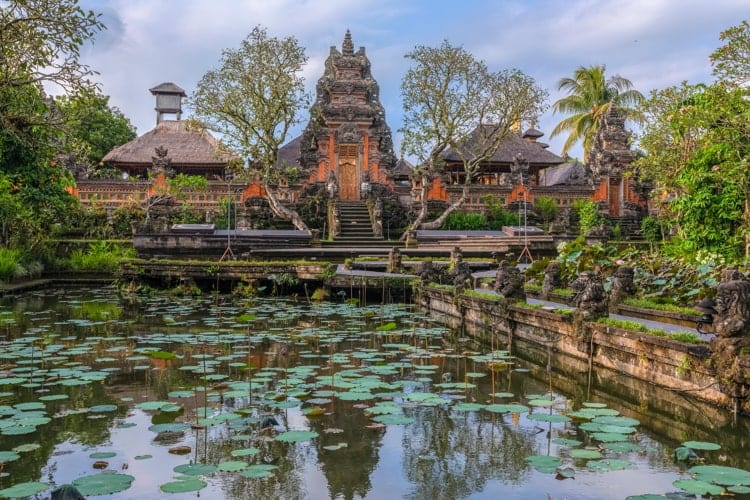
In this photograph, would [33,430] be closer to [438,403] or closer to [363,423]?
[363,423]

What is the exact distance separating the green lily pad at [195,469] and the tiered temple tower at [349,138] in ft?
77.6

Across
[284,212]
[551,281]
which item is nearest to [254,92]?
[284,212]

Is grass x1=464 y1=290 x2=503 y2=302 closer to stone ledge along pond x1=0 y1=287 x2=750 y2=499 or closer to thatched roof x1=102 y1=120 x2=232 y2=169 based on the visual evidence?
stone ledge along pond x1=0 y1=287 x2=750 y2=499

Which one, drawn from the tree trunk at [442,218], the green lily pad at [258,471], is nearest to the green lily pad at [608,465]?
the green lily pad at [258,471]

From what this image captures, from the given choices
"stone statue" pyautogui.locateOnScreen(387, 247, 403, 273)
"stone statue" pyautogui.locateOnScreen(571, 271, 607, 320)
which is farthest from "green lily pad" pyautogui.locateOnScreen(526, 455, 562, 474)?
"stone statue" pyautogui.locateOnScreen(387, 247, 403, 273)

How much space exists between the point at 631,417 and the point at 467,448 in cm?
151

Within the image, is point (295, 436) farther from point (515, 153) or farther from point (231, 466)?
point (515, 153)

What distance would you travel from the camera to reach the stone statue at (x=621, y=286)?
8.94 m

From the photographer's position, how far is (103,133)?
37906 mm

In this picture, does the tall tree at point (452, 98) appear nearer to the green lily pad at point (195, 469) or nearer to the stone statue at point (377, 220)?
the stone statue at point (377, 220)

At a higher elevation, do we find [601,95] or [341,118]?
[601,95]

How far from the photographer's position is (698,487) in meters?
3.25

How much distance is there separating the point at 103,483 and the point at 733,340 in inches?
163

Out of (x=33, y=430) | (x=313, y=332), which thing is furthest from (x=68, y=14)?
(x=33, y=430)
